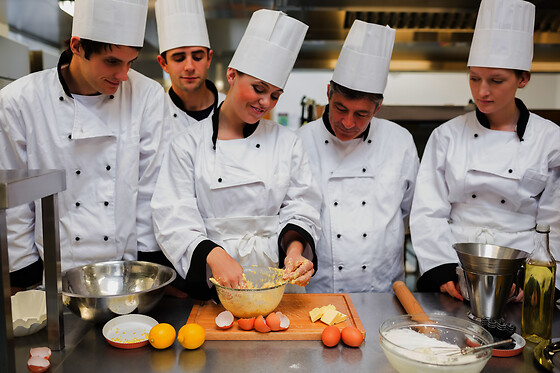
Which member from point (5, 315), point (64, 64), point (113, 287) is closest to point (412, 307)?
point (113, 287)

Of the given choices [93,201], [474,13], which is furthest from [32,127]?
[474,13]

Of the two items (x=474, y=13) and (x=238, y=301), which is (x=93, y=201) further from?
(x=474, y=13)

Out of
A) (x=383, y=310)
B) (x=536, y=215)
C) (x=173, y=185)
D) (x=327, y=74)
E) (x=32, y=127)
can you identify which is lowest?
(x=383, y=310)

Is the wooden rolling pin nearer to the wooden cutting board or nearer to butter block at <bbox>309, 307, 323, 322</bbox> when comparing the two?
the wooden cutting board

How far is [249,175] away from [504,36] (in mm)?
1020

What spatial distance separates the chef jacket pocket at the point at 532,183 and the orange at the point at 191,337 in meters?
1.20

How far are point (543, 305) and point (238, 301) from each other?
766 mm

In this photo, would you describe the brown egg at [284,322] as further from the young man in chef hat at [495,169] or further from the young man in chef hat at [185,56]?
the young man in chef hat at [185,56]

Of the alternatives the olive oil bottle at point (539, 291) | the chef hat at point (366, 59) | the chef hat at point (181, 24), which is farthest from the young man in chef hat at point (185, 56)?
the olive oil bottle at point (539, 291)

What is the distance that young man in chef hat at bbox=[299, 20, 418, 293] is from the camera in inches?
72.5

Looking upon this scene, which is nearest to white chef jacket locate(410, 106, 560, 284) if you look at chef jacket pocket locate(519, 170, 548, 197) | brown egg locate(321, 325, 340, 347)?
chef jacket pocket locate(519, 170, 548, 197)

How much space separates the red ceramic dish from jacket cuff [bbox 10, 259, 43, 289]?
61 cm

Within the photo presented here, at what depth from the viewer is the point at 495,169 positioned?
1.71 m

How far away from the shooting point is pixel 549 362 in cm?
107
